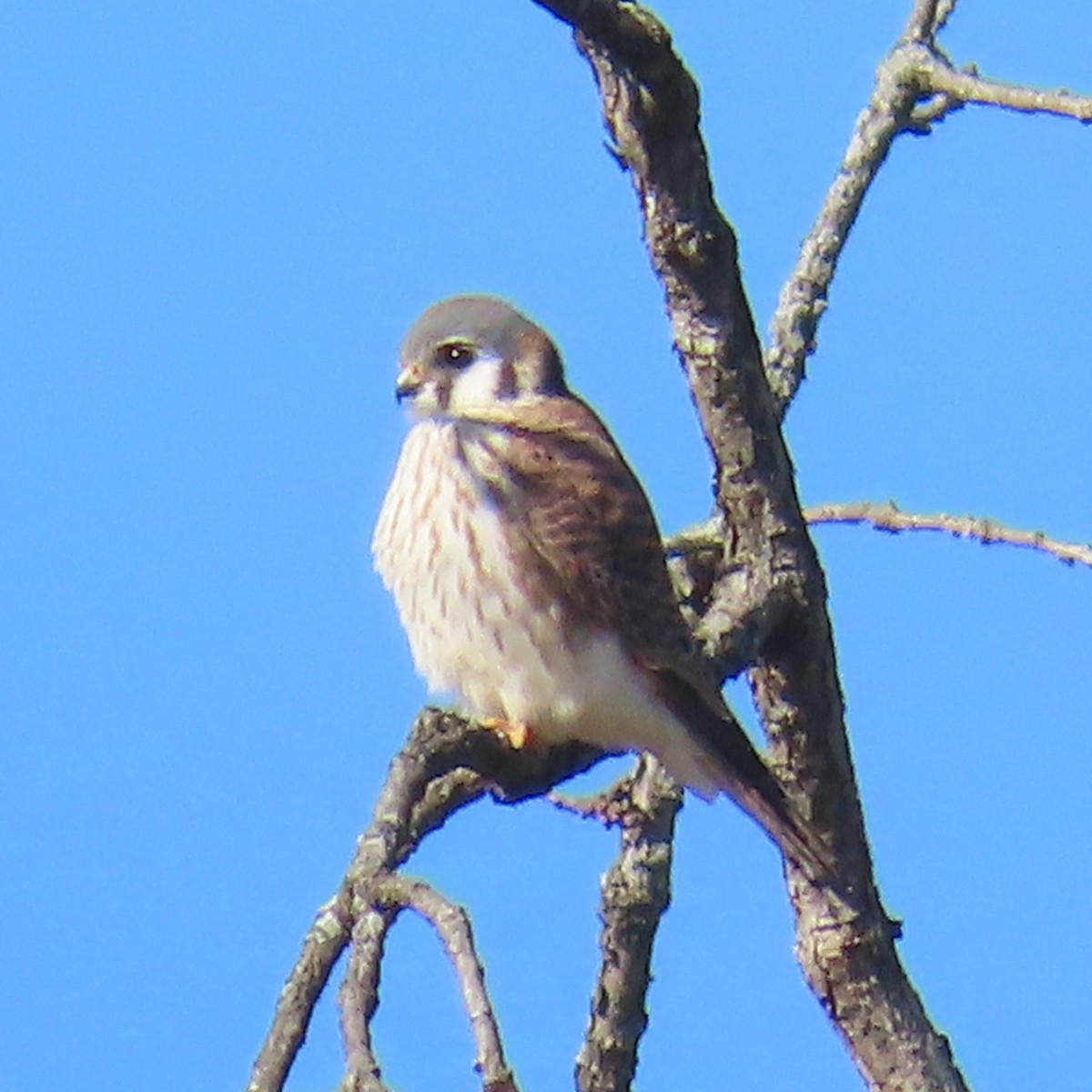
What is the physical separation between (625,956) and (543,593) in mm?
515

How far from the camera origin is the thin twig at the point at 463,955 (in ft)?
5.86

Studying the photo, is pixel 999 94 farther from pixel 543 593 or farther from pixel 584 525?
pixel 543 593

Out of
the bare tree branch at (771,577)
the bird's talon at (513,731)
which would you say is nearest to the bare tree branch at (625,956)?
the bird's talon at (513,731)

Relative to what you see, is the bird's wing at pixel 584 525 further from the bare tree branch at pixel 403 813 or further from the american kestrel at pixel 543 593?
the bare tree branch at pixel 403 813

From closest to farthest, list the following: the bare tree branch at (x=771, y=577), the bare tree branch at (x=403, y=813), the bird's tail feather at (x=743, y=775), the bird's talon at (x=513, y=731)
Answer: the bare tree branch at (x=403, y=813)
the bare tree branch at (x=771, y=577)
the bird's tail feather at (x=743, y=775)
the bird's talon at (x=513, y=731)

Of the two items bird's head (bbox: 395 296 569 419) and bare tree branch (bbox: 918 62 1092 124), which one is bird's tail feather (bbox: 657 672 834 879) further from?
bare tree branch (bbox: 918 62 1092 124)

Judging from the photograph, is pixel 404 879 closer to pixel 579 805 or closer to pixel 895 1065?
pixel 895 1065

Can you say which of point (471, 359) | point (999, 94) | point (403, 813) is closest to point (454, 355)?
point (471, 359)

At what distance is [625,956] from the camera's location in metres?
3.24

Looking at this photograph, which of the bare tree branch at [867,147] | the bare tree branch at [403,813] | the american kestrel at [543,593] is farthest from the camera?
the bare tree branch at [867,147]

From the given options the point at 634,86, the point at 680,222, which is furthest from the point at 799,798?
A: the point at 634,86

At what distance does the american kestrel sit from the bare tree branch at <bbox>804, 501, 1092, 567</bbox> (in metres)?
0.26

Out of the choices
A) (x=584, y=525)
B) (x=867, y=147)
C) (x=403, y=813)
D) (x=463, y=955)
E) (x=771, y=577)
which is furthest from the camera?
(x=867, y=147)

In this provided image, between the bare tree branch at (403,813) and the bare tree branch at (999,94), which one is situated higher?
the bare tree branch at (999,94)
